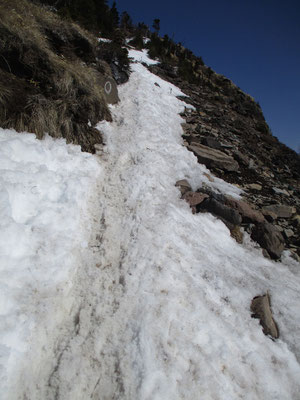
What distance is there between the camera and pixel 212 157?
25.8 feet

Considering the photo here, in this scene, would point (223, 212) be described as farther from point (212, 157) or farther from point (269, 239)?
point (212, 157)

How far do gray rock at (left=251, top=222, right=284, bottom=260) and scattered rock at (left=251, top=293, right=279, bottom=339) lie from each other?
5.11 feet

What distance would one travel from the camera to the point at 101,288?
3.24 meters

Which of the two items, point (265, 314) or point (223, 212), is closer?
point (265, 314)

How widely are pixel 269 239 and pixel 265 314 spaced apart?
2.11 m

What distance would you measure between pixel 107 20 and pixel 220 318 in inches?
1133

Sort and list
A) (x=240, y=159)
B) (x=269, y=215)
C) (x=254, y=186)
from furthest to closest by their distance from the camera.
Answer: (x=240, y=159) → (x=254, y=186) → (x=269, y=215)

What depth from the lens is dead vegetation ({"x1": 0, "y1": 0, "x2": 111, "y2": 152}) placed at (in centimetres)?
476

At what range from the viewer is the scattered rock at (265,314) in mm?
3287

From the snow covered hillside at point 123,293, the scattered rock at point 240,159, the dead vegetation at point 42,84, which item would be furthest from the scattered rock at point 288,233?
the dead vegetation at point 42,84

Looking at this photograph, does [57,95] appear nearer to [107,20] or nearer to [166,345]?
[166,345]

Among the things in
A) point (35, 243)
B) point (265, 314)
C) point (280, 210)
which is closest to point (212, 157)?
point (280, 210)

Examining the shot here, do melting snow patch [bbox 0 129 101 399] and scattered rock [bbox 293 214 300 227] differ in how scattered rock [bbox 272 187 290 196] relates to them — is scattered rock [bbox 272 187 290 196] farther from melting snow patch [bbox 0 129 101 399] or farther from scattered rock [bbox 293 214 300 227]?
melting snow patch [bbox 0 129 101 399]

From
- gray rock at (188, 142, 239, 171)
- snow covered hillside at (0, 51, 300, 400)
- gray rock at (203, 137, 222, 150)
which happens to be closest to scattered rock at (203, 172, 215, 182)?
gray rock at (188, 142, 239, 171)
